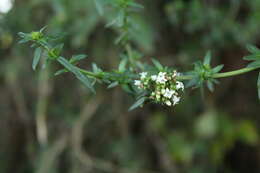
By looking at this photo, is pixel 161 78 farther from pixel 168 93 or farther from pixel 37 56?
pixel 37 56

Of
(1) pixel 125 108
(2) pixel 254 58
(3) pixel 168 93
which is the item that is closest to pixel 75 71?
(3) pixel 168 93

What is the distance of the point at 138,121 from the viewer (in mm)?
2387

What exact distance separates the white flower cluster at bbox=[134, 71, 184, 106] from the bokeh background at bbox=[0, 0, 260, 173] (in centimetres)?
103

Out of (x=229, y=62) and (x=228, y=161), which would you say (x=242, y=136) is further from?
(x=229, y=62)

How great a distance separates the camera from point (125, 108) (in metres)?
2.25

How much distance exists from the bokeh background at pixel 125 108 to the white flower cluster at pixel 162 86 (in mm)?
1029

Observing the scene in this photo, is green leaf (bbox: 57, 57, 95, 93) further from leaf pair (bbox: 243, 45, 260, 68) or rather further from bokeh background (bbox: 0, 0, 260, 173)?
bokeh background (bbox: 0, 0, 260, 173)

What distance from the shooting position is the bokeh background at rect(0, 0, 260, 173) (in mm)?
1943

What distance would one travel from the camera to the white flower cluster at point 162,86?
82cm

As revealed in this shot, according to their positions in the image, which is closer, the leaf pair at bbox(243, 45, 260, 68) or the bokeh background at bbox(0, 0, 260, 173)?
the leaf pair at bbox(243, 45, 260, 68)

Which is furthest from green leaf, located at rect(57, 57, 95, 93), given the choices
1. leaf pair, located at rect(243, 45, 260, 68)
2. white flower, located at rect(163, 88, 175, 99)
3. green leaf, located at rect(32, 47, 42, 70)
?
leaf pair, located at rect(243, 45, 260, 68)

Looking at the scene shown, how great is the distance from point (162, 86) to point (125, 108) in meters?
1.44

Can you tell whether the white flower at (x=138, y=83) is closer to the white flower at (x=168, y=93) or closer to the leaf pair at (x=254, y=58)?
the white flower at (x=168, y=93)

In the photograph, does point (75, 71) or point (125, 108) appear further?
point (125, 108)
